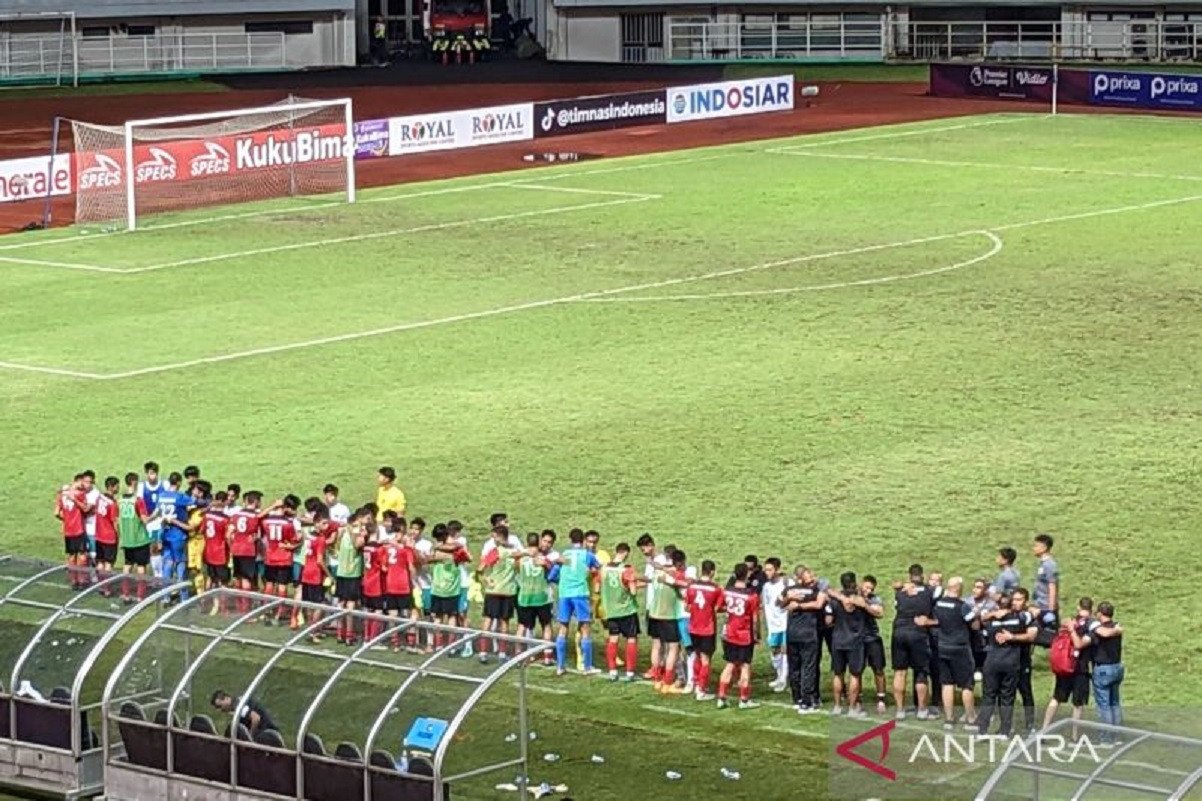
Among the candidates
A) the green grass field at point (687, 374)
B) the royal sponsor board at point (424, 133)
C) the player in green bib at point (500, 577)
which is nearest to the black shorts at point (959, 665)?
the green grass field at point (687, 374)

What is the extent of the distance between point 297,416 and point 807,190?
27513 millimetres

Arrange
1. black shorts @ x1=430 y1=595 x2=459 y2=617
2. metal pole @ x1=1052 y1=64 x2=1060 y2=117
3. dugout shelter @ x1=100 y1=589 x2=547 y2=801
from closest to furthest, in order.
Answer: dugout shelter @ x1=100 y1=589 x2=547 y2=801 → black shorts @ x1=430 y1=595 x2=459 y2=617 → metal pole @ x1=1052 y1=64 x2=1060 y2=117

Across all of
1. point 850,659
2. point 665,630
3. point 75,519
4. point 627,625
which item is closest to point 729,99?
point 75,519

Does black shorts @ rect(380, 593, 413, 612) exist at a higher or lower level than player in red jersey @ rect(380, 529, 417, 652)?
lower

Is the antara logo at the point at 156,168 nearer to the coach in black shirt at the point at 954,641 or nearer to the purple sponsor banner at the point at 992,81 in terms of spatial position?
the purple sponsor banner at the point at 992,81

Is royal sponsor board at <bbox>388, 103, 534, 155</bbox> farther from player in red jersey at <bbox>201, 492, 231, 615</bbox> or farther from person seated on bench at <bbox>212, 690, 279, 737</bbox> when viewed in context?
person seated on bench at <bbox>212, 690, 279, 737</bbox>

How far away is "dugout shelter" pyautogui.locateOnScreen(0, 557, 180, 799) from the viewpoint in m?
21.7

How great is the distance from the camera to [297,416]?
126 feet

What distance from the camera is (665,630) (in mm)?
25469

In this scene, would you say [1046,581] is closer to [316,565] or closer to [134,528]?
[316,565]

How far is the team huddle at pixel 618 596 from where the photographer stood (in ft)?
78.2

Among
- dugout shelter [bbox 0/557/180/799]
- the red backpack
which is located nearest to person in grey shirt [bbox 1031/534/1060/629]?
the red backpack

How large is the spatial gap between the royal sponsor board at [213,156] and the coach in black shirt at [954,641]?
3958 cm

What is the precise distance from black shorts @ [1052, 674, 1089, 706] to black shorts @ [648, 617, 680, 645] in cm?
412
